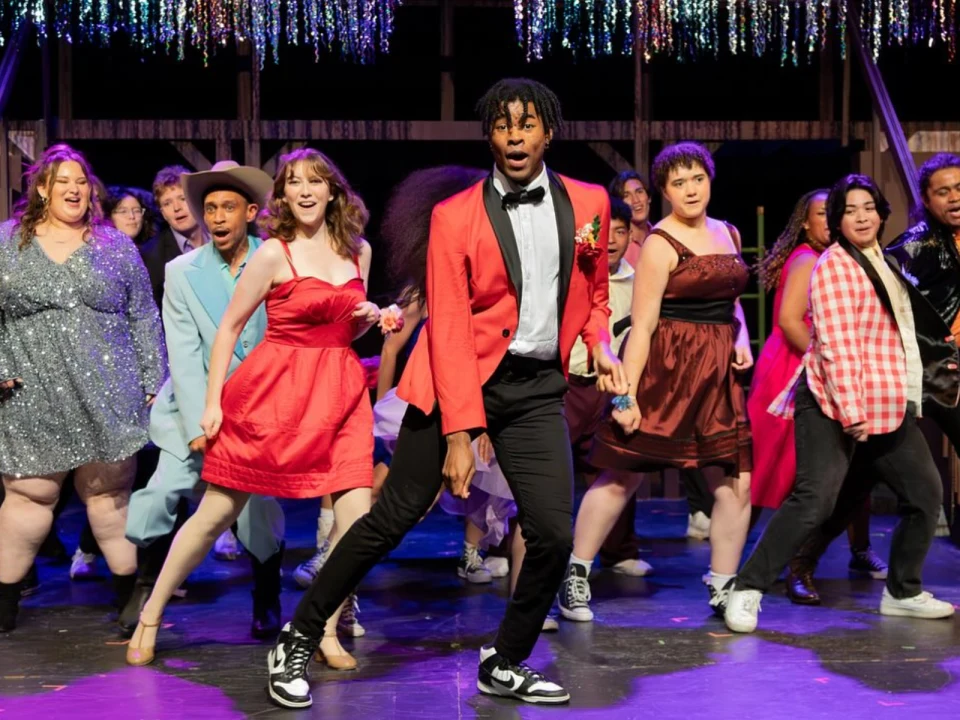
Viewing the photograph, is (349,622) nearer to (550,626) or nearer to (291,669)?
(550,626)

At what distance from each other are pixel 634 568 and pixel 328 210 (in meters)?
2.08

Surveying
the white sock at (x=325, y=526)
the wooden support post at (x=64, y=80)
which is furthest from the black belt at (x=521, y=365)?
the wooden support post at (x=64, y=80)

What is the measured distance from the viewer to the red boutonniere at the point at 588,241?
143 inches

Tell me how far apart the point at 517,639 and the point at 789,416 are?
1.44 metres

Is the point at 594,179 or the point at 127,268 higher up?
the point at 594,179

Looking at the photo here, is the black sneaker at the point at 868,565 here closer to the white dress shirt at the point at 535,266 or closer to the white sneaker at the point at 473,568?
the white sneaker at the point at 473,568

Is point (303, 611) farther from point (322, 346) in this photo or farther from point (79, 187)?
point (79, 187)

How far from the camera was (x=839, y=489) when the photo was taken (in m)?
4.56

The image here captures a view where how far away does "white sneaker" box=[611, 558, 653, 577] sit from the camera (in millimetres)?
5465

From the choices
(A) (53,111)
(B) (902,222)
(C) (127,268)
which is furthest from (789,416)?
(A) (53,111)

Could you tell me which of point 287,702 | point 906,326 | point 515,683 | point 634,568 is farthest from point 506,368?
point 634,568

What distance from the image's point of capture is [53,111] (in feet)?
28.5

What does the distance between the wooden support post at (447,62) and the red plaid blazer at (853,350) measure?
4.48 metres

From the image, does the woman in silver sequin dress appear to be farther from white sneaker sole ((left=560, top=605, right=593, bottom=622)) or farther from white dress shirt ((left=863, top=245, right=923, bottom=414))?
white dress shirt ((left=863, top=245, right=923, bottom=414))
